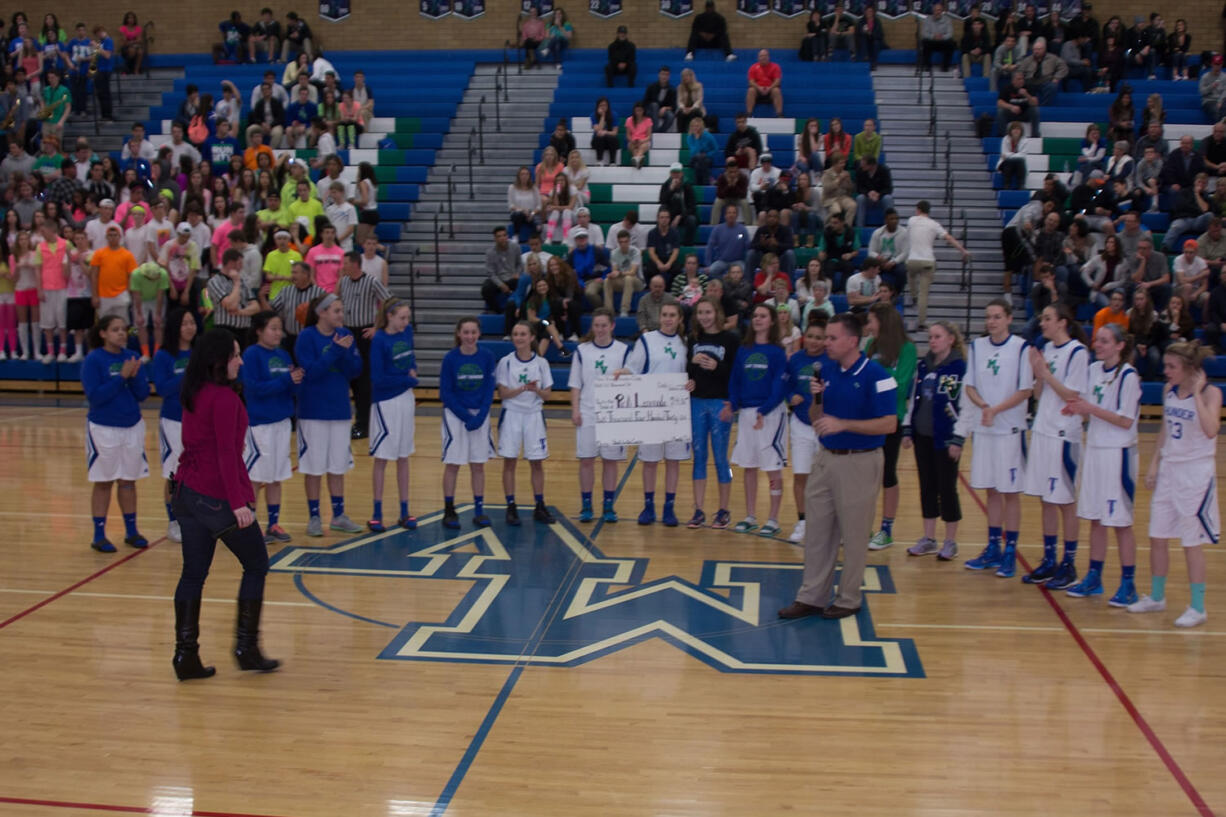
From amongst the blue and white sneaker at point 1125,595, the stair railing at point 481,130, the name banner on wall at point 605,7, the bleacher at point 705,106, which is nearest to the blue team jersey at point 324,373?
the blue and white sneaker at point 1125,595

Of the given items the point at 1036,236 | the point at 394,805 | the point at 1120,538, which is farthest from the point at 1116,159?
the point at 394,805

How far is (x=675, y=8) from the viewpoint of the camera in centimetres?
2348

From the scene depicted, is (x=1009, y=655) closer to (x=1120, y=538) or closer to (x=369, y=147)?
(x=1120, y=538)

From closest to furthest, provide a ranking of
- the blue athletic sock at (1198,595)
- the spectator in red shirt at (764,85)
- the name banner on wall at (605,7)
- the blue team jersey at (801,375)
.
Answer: the blue athletic sock at (1198,595) → the blue team jersey at (801,375) → the spectator in red shirt at (764,85) → the name banner on wall at (605,7)

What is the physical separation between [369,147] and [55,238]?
583cm

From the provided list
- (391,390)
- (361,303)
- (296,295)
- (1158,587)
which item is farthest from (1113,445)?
(361,303)

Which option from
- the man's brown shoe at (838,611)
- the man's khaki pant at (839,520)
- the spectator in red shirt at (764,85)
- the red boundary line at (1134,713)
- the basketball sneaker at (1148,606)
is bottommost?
the red boundary line at (1134,713)

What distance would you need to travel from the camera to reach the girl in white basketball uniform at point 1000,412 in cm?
825

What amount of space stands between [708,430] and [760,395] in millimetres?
612

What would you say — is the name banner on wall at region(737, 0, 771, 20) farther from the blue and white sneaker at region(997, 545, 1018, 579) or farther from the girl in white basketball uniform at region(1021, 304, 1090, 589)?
the blue and white sneaker at region(997, 545, 1018, 579)

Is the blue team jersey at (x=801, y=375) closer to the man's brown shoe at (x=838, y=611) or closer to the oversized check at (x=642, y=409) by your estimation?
the oversized check at (x=642, y=409)

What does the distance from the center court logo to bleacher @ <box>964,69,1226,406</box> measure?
1233 centimetres

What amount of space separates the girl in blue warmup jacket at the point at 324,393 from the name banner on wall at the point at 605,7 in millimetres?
16013

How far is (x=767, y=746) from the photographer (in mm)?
5652
